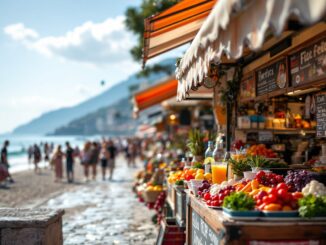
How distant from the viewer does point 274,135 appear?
37.4 ft

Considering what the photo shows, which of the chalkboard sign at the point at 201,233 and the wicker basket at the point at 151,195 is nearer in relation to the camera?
the chalkboard sign at the point at 201,233

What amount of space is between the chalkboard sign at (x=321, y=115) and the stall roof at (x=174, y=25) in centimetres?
225

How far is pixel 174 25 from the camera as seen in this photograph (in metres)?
8.06

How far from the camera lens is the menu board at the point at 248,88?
Answer: 30.1 feet

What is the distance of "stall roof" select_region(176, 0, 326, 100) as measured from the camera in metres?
2.89

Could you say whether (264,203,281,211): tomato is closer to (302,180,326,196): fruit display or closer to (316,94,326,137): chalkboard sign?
(302,180,326,196): fruit display

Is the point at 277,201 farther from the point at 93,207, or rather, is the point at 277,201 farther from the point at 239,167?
the point at 93,207

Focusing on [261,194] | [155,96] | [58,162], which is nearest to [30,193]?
[58,162]

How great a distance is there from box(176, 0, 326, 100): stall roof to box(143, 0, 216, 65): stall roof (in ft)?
10.8

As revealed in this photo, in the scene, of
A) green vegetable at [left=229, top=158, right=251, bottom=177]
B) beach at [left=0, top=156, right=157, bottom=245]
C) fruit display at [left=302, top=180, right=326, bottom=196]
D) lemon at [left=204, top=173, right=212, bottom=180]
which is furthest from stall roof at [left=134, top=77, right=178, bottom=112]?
fruit display at [left=302, top=180, right=326, bottom=196]

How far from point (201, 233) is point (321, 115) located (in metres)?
3.55

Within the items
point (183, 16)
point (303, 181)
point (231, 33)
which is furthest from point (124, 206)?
point (231, 33)

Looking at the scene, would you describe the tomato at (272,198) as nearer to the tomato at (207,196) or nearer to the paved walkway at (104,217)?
the tomato at (207,196)

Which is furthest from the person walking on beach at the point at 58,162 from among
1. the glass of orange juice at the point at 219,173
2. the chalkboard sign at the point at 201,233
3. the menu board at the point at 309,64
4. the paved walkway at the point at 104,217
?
the chalkboard sign at the point at 201,233
